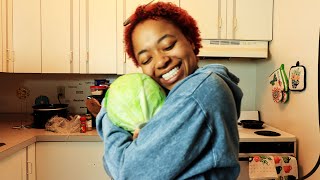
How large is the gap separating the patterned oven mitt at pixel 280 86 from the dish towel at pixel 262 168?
473mm

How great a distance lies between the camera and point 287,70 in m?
1.82

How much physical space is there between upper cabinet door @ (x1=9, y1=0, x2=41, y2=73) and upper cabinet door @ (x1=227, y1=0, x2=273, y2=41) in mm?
1555

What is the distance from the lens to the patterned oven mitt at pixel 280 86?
5.95 feet

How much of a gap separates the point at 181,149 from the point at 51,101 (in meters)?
2.19

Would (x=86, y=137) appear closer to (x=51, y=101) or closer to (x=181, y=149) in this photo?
(x=51, y=101)

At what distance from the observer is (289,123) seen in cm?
181

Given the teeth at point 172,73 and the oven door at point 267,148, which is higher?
the teeth at point 172,73

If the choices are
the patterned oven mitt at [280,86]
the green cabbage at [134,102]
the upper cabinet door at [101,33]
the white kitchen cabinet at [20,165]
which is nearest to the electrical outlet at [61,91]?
the upper cabinet door at [101,33]

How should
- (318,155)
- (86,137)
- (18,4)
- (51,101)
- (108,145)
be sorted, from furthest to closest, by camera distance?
(51,101), (18,4), (86,137), (318,155), (108,145)

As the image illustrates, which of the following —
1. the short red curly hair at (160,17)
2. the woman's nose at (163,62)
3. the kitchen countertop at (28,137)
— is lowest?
the kitchen countertop at (28,137)

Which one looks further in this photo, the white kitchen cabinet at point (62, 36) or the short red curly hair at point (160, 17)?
the white kitchen cabinet at point (62, 36)

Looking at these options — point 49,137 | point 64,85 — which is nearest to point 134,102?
point 49,137

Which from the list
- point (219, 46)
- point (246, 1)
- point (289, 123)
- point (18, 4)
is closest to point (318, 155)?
point (289, 123)

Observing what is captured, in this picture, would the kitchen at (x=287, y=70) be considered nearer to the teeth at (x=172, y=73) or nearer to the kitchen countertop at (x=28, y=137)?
the kitchen countertop at (x=28, y=137)
